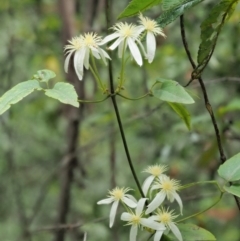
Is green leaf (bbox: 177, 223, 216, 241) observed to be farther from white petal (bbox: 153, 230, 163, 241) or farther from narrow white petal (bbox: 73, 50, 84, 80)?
narrow white petal (bbox: 73, 50, 84, 80)

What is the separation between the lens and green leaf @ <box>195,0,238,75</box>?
61 centimetres

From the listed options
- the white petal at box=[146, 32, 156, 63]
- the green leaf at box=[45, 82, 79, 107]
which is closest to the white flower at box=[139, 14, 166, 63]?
the white petal at box=[146, 32, 156, 63]

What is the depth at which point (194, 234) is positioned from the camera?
632mm

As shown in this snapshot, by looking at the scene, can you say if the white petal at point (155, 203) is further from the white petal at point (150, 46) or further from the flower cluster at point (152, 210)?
the white petal at point (150, 46)

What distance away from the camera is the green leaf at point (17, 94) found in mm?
557

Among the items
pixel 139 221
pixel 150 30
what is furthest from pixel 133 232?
pixel 150 30

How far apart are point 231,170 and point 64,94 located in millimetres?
205

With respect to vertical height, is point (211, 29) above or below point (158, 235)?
above

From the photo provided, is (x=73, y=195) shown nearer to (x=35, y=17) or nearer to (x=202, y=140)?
(x=202, y=140)

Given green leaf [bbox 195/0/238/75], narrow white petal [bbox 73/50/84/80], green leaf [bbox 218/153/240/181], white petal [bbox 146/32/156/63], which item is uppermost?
green leaf [bbox 195/0/238/75]

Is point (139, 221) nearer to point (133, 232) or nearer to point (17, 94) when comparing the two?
point (133, 232)

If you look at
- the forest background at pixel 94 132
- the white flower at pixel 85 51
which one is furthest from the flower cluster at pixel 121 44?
the forest background at pixel 94 132

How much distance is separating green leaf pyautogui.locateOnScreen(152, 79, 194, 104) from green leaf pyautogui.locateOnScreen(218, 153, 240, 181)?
0.34ft

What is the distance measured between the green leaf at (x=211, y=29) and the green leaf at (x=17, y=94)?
19 cm
